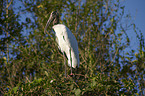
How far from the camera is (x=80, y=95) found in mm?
2256

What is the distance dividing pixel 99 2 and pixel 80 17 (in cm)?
81

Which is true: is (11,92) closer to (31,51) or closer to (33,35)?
(31,51)

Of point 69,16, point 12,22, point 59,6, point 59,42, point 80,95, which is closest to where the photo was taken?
point 80,95

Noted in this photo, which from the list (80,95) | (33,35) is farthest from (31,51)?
(80,95)

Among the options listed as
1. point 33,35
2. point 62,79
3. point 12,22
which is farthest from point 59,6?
point 62,79

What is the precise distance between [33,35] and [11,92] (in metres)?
2.53

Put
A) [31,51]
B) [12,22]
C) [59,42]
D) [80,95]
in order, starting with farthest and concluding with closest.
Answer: [12,22] < [31,51] < [59,42] < [80,95]

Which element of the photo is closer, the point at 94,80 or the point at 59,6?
the point at 94,80

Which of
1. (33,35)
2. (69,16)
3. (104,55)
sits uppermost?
(69,16)

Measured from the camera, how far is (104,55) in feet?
15.5

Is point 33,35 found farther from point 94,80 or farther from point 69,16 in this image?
point 94,80

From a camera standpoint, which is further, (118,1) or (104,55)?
(118,1)

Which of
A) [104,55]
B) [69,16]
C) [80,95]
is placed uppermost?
[69,16]

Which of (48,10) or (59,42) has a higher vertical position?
(48,10)
